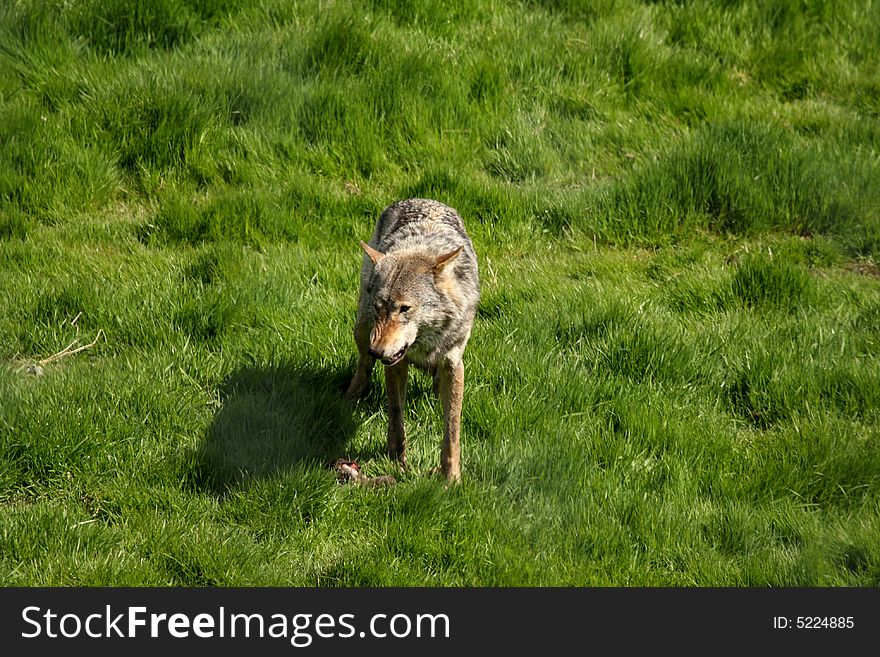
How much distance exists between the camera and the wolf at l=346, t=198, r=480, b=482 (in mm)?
5415

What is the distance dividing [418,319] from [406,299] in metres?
0.15

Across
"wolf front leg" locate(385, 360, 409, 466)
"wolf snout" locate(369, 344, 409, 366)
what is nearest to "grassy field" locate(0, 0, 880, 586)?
"wolf front leg" locate(385, 360, 409, 466)

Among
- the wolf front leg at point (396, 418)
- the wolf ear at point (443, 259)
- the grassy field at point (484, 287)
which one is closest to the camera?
the grassy field at point (484, 287)

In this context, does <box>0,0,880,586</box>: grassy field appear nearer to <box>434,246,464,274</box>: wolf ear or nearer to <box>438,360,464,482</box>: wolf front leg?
<box>438,360,464,482</box>: wolf front leg

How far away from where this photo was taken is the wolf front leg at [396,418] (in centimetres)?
591

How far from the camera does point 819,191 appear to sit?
27.6 feet

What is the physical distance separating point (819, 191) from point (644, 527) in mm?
4206

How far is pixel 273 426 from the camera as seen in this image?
5996 mm

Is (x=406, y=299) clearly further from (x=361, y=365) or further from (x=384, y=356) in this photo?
(x=361, y=365)

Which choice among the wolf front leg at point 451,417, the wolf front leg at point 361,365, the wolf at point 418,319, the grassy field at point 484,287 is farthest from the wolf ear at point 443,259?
the grassy field at point 484,287

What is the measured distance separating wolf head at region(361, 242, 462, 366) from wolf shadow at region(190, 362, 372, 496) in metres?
0.77

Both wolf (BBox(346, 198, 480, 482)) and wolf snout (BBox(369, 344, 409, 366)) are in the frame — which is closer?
wolf snout (BBox(369, 344, 409, 366))

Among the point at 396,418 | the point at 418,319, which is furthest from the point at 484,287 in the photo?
the point at 418,319

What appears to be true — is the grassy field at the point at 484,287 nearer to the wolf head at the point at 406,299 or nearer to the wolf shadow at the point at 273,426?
the wolf shadow at the point at 273,426
